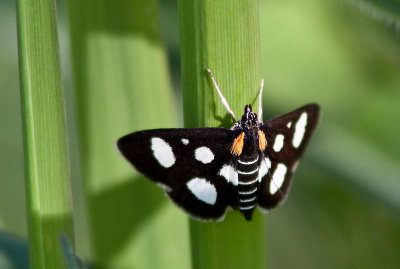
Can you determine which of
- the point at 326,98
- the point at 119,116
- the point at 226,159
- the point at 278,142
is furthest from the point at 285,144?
the point at 326,98

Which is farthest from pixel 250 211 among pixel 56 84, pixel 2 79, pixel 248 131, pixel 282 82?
pixel 2 79

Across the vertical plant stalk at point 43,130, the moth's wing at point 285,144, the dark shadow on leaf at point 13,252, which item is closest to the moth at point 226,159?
the moth's wing at point 285,144

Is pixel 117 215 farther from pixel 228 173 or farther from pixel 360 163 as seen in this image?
pixel 360 163

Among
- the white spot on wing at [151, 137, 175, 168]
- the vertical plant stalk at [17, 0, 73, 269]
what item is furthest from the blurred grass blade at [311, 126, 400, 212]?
the vertical plant stalk at [17, 0, 73, 269]

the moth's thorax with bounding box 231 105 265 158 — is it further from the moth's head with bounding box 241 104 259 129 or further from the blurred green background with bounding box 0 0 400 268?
the blurred green background with bounding box 0 0 400 268

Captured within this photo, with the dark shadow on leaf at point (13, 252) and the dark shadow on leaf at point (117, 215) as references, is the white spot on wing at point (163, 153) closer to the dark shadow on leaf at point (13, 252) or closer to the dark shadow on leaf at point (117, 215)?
the dark shadow on leaf at point (117, 215)

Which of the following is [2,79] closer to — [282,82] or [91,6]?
[282,82]
